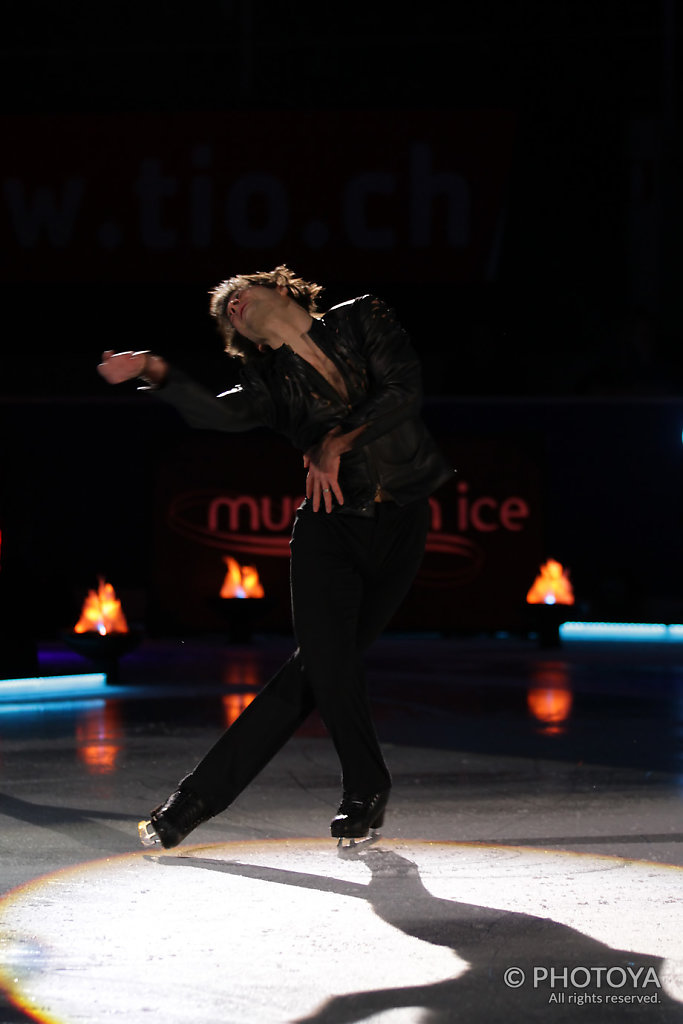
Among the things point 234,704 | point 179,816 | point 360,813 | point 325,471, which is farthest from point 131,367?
point 234,704

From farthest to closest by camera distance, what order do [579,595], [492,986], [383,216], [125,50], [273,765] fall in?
[125,50]
[383,216]
[579,595]
[273,765]
[492,986]

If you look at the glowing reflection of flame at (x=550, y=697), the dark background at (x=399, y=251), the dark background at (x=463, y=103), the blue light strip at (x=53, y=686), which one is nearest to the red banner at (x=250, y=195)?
the dark background at (x=399, y=251)

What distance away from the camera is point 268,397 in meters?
5.22

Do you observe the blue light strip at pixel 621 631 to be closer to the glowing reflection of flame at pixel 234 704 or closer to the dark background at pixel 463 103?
the dark background at pixel 463 103

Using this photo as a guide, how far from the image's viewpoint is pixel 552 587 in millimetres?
14734

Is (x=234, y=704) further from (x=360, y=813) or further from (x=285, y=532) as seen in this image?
(x=285, y=532)

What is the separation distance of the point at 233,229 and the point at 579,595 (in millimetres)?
5253

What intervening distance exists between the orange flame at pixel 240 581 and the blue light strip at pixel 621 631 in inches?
113

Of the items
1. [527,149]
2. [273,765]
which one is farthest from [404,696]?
[527,149]

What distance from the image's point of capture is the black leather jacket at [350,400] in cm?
513

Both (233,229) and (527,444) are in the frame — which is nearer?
(527,444)

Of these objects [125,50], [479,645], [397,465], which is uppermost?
[125,50]

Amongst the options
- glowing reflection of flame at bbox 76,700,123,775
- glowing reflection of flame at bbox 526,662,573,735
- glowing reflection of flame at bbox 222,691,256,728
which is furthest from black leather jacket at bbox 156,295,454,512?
glowing reflection of flame at bbox 222,691,256,728

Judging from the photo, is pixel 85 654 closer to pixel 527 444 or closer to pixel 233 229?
pixel 527 444
